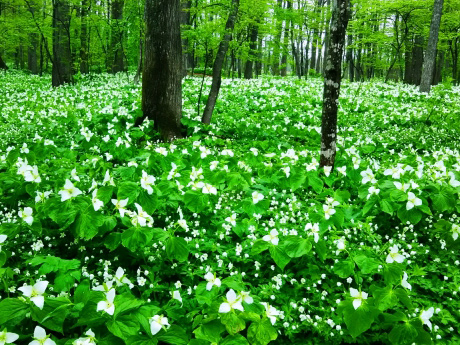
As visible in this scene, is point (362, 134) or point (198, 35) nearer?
point (198, 35)

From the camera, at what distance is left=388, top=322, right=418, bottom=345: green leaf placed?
237 cm

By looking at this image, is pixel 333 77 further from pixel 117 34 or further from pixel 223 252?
pixel 117 34

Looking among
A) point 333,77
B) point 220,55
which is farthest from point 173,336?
point 220,55

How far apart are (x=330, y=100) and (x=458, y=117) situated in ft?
22.7

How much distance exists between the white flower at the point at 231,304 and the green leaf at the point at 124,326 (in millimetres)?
584

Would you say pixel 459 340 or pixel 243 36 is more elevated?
pixel 243 36

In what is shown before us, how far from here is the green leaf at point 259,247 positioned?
10.2 feet

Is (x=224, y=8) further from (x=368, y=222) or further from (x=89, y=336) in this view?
(x=89, y=336)

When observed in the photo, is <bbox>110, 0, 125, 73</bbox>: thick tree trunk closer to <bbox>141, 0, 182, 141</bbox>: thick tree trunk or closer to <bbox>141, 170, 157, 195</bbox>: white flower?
<bbox>141, 0, 182, 141</bbox>: thick tree trunk

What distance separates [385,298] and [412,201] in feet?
5.01


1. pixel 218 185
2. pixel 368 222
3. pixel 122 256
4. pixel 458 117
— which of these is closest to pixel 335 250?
pixel 368 222

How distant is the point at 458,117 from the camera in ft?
30.4

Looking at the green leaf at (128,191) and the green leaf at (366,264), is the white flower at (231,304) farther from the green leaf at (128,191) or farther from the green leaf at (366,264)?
the green leaf at (128,191)

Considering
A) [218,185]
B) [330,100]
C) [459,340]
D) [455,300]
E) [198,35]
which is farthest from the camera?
[198,35]
